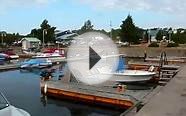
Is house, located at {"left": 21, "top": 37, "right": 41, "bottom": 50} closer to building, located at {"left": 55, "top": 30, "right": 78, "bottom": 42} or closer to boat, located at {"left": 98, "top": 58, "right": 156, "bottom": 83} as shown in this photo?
building, located at {"left": 55, "top": 30, "right": 78, "bottom": 42}

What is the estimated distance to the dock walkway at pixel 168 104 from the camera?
10177mm

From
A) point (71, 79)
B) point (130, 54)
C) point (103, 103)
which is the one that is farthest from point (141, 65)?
point (130, 54)

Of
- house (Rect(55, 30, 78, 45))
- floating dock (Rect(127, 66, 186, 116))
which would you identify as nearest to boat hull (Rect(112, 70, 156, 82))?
floating dock (Rect(127, 66, 186, 116))

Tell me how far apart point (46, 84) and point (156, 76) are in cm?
1069

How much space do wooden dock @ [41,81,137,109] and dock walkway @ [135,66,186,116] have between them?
5417 millimetres

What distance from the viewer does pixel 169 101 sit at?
12.0 meters

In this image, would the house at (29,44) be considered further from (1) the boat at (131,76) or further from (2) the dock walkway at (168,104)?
(2) the dock walkway at (168,104)

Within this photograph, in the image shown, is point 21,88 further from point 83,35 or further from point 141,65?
point 83,35

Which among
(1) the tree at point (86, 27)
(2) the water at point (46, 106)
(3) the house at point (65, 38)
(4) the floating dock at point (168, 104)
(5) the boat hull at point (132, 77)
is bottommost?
(2) the water at point (46, 106)

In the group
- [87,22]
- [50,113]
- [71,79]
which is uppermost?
[87,22]

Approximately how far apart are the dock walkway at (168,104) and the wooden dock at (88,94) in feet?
17.8

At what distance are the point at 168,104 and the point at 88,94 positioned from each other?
11.8 metres

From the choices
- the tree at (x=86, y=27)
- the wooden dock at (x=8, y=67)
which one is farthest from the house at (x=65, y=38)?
the wooden dock at (x=8, y=67)

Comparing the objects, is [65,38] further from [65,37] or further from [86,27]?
[86,27]
